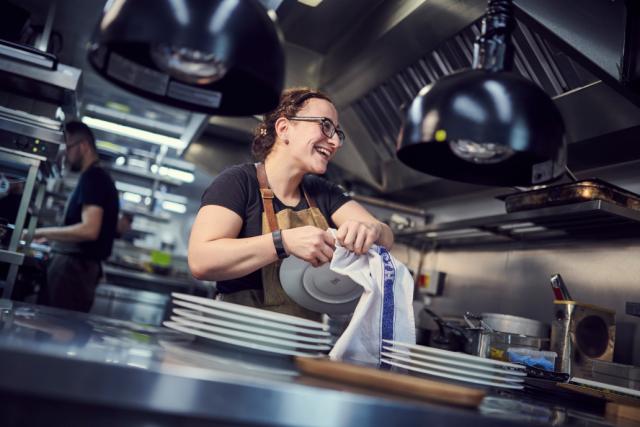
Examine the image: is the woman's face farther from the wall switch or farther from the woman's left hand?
the wall switch

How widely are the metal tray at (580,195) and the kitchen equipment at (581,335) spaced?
0.38m

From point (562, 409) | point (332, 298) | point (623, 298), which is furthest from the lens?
point (623, 298)

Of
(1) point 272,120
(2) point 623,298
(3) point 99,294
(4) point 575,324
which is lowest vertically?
(3) point 99,294

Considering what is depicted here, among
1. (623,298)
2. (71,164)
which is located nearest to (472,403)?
(623,298)

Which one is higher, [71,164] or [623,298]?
[71,164]

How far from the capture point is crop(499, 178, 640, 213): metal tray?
2.00 meters

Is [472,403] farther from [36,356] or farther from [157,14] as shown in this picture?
[157,14]

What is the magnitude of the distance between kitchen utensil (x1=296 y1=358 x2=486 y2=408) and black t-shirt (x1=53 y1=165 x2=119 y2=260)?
8.49 feet

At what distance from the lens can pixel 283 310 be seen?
1634mm

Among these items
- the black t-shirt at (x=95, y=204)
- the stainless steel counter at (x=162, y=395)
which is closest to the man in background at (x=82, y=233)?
the black t-shirt at (x=95, y=204)

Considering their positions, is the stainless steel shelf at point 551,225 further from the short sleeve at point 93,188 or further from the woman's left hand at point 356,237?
the short sleeve at point 93,188

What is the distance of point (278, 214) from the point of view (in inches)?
70.8

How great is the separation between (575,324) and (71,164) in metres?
2.69

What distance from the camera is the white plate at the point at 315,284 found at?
1412 millimetres
